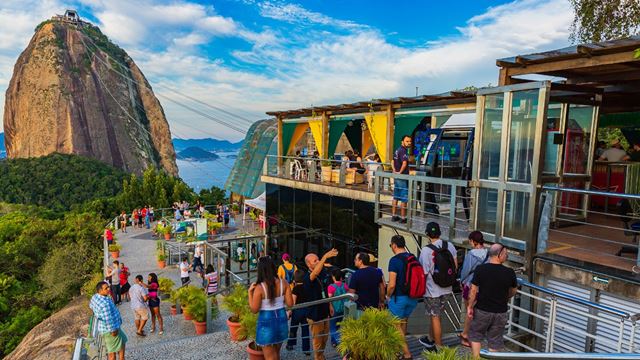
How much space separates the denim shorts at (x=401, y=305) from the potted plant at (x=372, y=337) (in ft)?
2.20

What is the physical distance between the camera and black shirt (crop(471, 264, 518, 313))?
14.1 ft

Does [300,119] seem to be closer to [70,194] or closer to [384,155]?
[384,155]

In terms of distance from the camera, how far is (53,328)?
1555 cm

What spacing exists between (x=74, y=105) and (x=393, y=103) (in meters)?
78.9

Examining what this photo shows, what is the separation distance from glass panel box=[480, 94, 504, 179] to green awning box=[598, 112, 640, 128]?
4296 mm

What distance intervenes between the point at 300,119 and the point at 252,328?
32.9 feet

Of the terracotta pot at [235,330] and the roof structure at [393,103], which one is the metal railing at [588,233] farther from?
the terracotta pot at [235,330]

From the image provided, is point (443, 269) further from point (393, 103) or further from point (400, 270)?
point (393, 103)

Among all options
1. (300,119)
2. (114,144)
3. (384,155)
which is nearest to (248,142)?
(300,119)

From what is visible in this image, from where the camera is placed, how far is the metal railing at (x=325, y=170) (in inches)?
456

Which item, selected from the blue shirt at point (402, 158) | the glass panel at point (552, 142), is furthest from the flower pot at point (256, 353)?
the glass panel at point (552, 142)

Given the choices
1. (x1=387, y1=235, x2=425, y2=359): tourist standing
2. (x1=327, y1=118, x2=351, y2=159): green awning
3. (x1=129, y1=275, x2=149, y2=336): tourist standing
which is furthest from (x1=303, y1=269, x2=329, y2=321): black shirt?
(x1=327, y1=118, x2=351, y2=159): green awning

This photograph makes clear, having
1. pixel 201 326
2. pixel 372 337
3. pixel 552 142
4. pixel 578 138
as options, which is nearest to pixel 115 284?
pixel 201 326

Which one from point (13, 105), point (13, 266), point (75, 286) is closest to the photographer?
point (75, 286)
